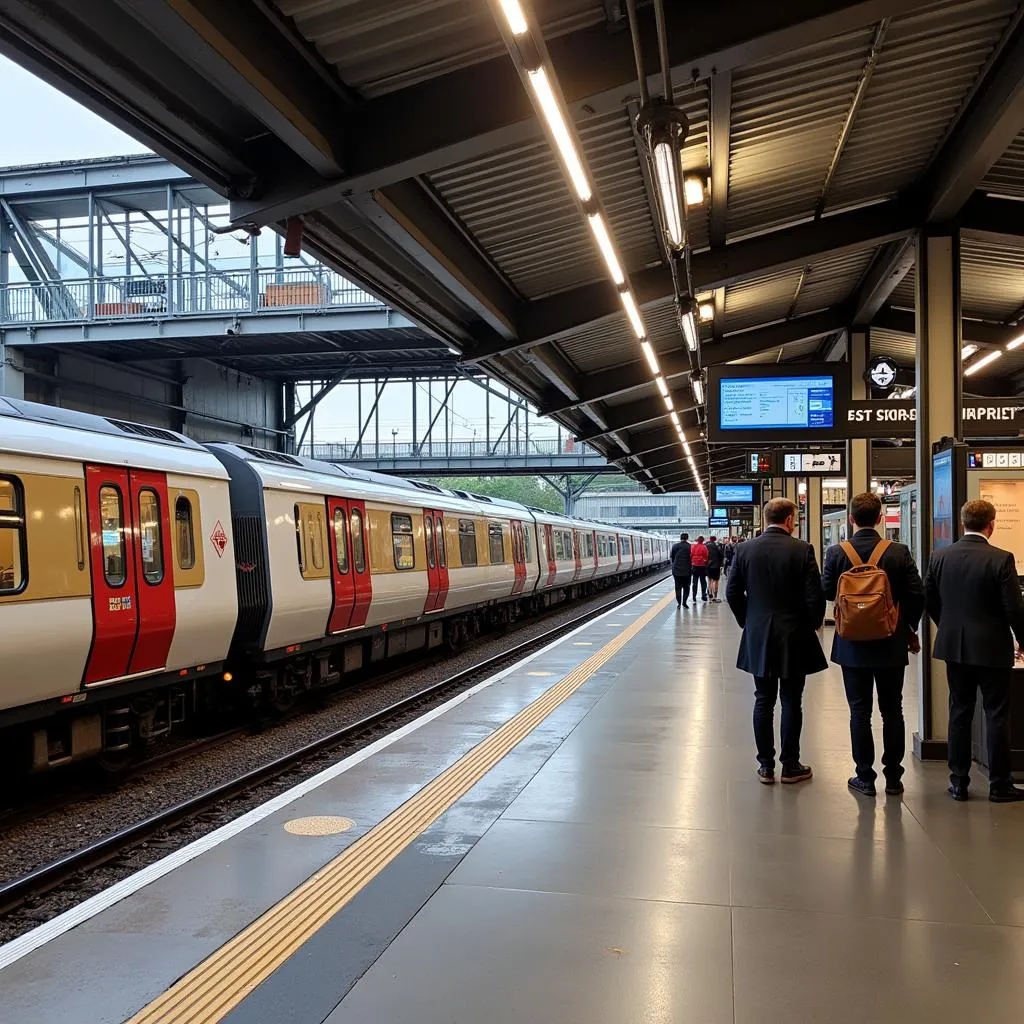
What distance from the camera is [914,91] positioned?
251 inches

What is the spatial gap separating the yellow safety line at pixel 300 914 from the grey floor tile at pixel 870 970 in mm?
1668

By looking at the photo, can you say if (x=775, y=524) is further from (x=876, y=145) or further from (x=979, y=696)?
(x=876, y=145)

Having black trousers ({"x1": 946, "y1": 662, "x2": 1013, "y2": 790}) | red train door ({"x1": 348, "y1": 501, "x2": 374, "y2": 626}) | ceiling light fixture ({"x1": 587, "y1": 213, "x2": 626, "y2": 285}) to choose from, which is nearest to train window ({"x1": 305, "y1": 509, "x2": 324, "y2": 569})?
red train door ({"x1": 348, "y1": 501, "x2": 374, "y2": 626})

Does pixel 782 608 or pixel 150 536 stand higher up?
pixel 150 536

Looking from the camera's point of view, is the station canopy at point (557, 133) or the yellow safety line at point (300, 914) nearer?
the yellow safety line at point (300, 914)

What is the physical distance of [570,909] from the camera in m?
3.92

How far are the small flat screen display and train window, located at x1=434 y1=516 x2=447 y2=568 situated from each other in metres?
13.3

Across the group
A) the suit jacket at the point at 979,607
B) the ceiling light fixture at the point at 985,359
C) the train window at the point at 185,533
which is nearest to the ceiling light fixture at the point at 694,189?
the suit jacket at the point at 979,607

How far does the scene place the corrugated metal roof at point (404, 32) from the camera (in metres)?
4.72

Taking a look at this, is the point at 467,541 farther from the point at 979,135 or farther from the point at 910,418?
the point at 979,135

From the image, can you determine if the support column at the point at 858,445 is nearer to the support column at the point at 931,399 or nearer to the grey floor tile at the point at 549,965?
the support column at the point at 931,399

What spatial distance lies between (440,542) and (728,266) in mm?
6895

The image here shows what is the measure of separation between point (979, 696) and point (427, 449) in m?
34.6

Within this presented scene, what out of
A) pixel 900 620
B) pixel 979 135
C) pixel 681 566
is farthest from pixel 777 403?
pixel 681 566
